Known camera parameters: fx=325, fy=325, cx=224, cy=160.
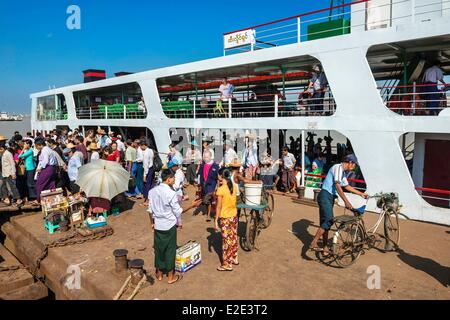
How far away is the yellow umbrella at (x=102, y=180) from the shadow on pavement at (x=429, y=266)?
5.96 meters

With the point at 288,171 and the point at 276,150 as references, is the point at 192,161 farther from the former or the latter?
the point at 288,171

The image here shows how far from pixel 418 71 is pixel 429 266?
6.43 meters

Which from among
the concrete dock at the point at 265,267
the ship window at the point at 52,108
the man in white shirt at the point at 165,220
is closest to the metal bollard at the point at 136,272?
the concrete dock at the point at 265,267

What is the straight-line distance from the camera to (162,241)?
188 inches

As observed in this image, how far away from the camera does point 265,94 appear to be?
1255cm

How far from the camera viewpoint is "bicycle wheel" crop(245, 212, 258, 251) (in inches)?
238

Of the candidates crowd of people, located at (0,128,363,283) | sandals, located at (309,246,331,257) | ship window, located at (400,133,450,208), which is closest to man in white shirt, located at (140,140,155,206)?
crowd of people, located at (0,128,363,283)

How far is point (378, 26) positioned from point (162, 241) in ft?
26.7

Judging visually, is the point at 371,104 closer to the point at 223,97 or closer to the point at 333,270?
the point at 333,270

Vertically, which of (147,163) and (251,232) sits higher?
(147,163)

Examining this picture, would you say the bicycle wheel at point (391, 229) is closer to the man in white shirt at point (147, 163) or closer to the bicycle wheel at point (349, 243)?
the bicycle wheel at point (349, 243)

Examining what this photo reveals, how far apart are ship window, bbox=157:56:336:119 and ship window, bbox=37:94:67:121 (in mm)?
9924

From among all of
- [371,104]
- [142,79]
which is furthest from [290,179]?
[142,79]

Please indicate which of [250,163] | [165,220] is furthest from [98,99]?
[165,220]
